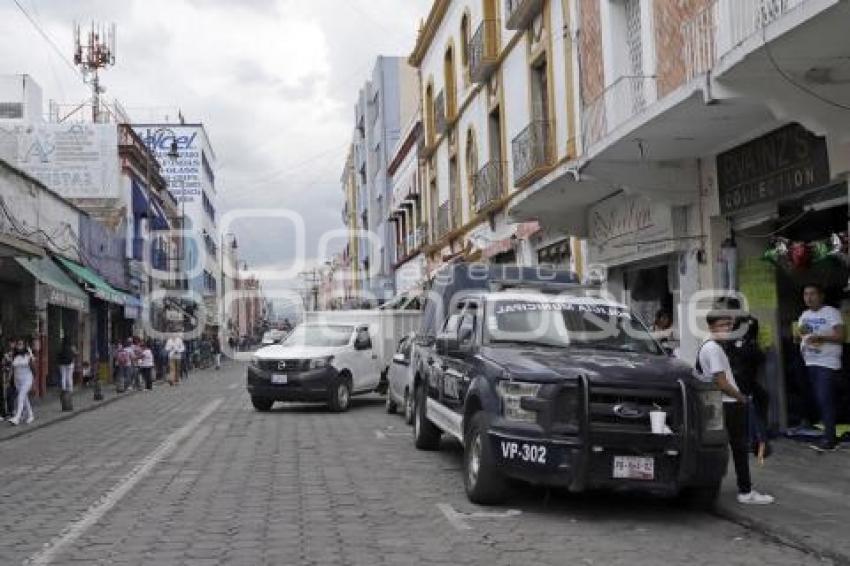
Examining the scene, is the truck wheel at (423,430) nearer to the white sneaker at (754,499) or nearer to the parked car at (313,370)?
the white sneaker at (754,499)

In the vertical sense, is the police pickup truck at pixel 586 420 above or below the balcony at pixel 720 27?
below

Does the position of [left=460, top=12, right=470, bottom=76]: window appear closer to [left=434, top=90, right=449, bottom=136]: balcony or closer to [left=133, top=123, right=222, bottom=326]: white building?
[left=434, top=90, right=449, bottom=136]: balcony

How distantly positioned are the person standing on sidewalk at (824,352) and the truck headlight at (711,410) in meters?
3.40

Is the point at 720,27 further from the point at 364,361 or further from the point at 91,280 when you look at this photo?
the point at 91,280

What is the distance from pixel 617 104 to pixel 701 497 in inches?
357

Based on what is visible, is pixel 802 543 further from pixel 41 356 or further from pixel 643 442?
pixel 41 356

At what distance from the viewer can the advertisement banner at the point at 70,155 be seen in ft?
119

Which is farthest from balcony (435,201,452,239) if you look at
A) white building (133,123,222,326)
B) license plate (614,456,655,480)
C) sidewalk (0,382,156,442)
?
white building (133,123,222,326)

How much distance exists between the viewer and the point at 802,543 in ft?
22.2

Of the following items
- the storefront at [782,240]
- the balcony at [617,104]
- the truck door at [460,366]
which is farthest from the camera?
the balcony at [617,104]

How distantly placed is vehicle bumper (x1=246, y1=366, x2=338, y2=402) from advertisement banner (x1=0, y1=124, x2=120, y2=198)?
21.8m

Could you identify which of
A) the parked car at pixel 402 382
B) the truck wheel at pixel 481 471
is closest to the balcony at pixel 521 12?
the parked car at pixel 402 382

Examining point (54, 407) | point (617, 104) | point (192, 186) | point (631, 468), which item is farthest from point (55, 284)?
point (192, 186)

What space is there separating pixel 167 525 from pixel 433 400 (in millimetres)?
4064
